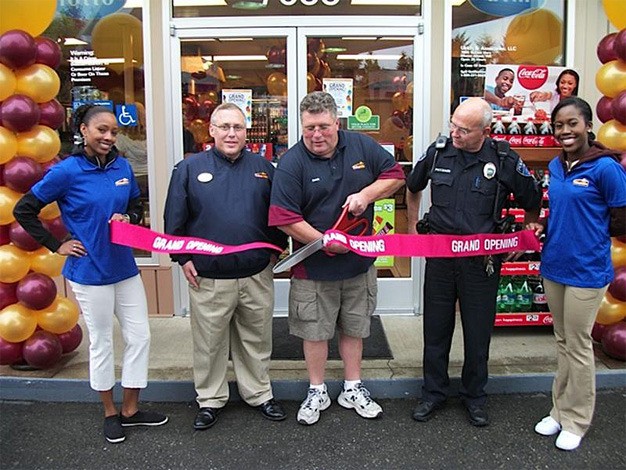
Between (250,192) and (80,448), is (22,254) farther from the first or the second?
(250,192)

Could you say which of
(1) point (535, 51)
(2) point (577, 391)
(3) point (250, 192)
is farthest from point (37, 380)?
(1) point (535, 51)

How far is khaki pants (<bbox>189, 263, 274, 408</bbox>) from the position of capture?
11.7ft

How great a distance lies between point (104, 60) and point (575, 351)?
461 cm

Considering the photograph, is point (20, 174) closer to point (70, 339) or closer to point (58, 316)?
point (58, 316)

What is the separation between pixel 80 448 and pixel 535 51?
4893 millimetres

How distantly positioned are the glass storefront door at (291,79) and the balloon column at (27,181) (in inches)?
57.9

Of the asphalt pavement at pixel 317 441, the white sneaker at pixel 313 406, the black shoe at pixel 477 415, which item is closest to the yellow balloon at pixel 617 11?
the asphalt pavement at pixel 317 441

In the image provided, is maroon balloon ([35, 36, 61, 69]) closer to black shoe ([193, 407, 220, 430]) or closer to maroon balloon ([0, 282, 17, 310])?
maroon balloon ([0, 282, 17, 310])

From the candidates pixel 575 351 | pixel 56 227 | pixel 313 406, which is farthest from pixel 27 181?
pixel 575 351

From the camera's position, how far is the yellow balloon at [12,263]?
3.99 m

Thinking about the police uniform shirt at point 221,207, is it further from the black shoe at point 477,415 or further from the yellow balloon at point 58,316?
the black shoe at point 477,415

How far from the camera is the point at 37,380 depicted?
4105 mm

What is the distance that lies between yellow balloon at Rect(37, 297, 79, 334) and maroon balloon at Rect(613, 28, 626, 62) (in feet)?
14.2

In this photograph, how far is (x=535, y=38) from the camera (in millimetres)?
5273
